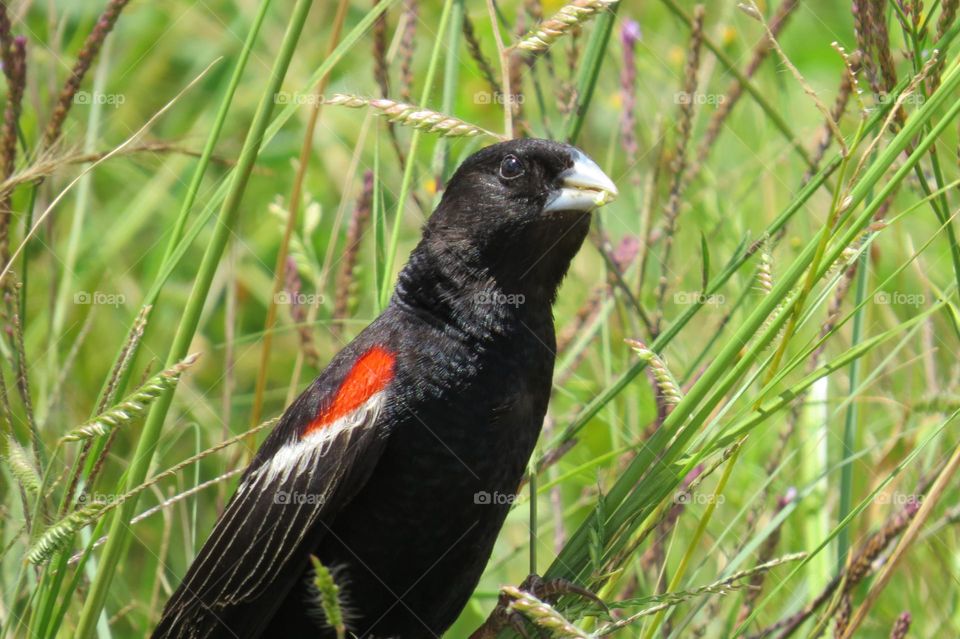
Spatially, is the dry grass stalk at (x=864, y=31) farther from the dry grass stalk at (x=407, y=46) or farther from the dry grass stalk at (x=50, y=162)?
the dry grass stalk at (x=50, y=162)

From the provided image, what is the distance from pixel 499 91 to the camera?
267 centimetres

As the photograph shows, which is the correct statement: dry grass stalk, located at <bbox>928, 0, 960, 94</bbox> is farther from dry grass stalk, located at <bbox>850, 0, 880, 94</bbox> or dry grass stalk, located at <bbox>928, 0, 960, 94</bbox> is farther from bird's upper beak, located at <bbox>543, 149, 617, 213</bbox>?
bird's upper beak, located at <bbox>543, 149, 617, 213</bbox>

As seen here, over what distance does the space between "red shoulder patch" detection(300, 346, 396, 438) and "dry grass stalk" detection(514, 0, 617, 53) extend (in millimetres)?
884

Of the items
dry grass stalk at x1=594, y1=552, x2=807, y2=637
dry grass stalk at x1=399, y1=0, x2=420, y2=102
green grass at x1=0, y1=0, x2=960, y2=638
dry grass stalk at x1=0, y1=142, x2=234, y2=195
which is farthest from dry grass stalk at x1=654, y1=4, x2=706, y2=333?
dry grass stalk at x1=0, y1=142, x2=234, y2=195

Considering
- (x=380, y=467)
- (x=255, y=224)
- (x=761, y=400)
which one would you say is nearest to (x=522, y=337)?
(x=380, y=467)

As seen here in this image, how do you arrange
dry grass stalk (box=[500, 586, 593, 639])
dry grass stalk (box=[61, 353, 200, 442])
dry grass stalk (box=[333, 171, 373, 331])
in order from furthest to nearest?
dry grass stalk (box=[333, 171, 373, 331]) < dry grass stalk (box=[61, 353, 200, 442]) < dry grass stalk (box=[500, 586, 593, 639])

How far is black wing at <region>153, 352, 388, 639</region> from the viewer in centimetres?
247

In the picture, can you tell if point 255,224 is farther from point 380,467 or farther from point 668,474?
point 668,474

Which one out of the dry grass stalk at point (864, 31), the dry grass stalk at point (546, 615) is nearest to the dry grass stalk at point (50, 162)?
the dry grass stalk at point (546, 615)

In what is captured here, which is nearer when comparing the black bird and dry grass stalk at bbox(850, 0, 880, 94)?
dry grass stalk at bbox(850, 0, 880, 94)

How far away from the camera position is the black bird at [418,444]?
2449 mm

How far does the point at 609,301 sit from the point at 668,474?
1.23 m

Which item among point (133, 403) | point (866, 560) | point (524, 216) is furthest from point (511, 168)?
point (133, 403)

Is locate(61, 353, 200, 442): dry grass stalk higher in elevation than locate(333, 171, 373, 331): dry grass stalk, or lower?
lower
